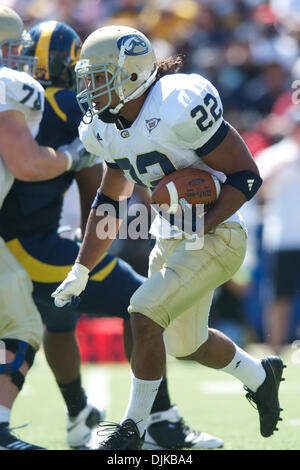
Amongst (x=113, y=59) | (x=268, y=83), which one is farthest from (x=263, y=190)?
(x=113, y=59)

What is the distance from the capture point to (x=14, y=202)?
3615 millimetres

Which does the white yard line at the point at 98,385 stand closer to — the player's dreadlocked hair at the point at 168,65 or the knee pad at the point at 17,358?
the knee pad at the point at 17,358

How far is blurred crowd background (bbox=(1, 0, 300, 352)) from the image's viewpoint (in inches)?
263

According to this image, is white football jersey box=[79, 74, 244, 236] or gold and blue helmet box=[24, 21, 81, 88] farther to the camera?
gold and blue helmet box=[24, 21, 81, 88]

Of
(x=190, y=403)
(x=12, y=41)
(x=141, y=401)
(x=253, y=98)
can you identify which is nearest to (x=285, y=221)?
(x=253, y=98)

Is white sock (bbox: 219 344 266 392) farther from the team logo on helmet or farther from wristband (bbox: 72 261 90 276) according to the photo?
the team logo on helmet

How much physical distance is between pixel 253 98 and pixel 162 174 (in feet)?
18.1

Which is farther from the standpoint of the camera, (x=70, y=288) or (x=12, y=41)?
(x=12, y=41)

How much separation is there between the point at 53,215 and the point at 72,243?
Result: 0.15 m

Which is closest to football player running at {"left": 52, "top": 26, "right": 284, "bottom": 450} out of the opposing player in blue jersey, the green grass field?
the opposing player in blue jersey

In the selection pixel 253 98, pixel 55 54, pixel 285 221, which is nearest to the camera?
pixel 55 54

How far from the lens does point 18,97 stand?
129 inches

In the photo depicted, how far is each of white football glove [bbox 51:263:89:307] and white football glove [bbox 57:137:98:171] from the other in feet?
1.74

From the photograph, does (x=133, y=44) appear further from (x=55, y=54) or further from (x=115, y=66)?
(x=55, y=54)
